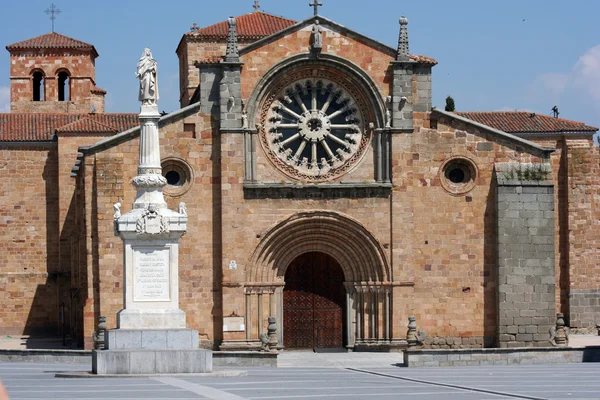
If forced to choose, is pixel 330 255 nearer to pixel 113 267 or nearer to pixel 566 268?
pixel 113 267

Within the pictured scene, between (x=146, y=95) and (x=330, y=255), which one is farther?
(x=330, y=255)

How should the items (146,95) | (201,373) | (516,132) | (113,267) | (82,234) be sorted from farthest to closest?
(516,132), (82,234), (113,267), (146,95), (201,373)

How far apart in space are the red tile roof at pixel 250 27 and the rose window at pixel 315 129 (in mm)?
14228

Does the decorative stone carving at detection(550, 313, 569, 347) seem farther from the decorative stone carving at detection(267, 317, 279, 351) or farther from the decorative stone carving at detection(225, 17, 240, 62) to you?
the decorative stone carving at detection(225, 17, 240, 62)

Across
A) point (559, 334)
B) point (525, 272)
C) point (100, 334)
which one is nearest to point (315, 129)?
point (525, 272)

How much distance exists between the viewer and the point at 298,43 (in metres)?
42.3

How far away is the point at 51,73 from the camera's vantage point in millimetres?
64875

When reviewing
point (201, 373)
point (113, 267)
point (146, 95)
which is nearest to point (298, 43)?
point (113, 267)

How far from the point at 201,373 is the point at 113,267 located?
13066 millimetres

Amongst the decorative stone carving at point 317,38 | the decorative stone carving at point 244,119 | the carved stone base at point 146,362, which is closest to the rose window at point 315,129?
the decorative stone carving at point 244,119

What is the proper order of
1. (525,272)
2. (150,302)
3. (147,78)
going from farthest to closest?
(525,272) < (147,78) < (150,302)

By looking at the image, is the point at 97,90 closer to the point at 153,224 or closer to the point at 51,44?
the point at 51,44

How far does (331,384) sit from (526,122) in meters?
29.2

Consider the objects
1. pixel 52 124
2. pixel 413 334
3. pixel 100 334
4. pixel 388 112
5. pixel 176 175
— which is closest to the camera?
pixel 100 334
